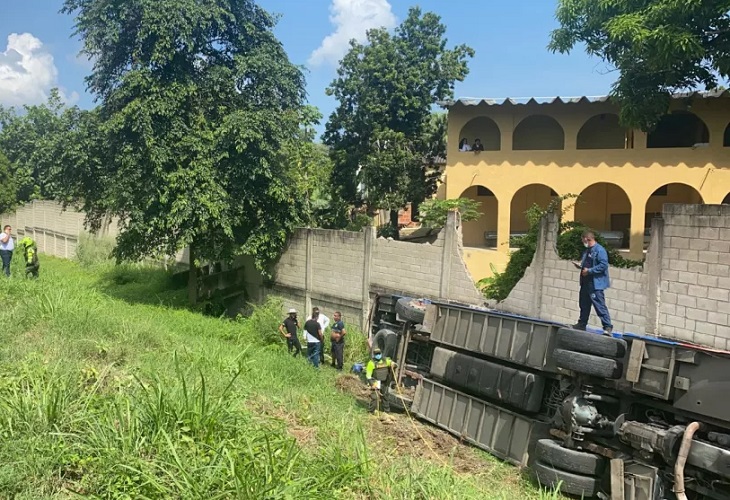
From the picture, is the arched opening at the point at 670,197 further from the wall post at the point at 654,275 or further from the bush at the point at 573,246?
the wall post at the point at 654,275

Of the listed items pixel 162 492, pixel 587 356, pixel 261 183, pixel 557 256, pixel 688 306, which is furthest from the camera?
pixel 261 183

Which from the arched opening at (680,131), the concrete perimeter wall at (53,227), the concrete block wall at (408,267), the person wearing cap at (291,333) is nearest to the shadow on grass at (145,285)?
the concrete perimeter wall at (53,227)

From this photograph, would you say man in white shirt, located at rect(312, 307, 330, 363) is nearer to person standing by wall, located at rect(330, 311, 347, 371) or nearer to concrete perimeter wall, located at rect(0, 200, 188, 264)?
person standing by wall, located at rect(330, 311, 347, 371)

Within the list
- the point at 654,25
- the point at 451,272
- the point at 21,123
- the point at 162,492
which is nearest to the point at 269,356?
the point at 451,272

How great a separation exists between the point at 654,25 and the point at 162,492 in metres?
10.8

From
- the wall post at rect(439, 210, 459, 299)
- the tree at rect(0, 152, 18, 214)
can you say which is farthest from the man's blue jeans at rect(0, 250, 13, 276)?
the tree at rect(0, 152, 18, 214)

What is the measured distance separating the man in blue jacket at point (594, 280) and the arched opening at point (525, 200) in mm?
13018

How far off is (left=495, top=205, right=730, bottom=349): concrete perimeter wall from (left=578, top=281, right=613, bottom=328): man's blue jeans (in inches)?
47.4

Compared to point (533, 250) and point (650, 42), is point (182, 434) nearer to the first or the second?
point (533, 250)

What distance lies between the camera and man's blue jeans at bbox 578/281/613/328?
7695mm

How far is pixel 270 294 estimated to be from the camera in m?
15.9

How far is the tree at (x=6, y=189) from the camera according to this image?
32812mm

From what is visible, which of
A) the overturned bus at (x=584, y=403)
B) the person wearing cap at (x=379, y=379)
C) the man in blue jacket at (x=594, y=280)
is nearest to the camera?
the overturned bus at (x=584, y=403)

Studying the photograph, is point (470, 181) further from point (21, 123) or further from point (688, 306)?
point (21, 123)
